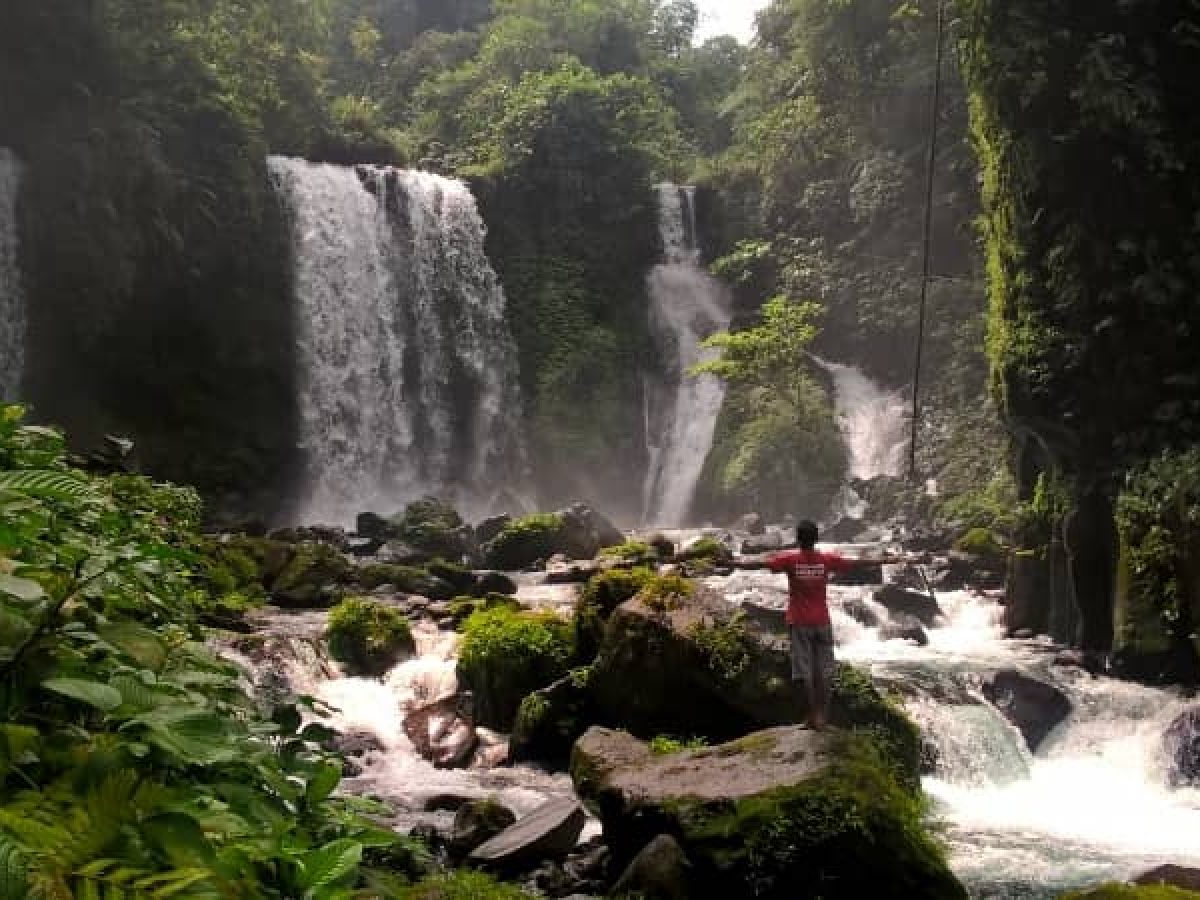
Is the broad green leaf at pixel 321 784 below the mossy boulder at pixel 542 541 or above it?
above

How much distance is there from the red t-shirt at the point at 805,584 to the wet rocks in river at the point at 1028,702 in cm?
398

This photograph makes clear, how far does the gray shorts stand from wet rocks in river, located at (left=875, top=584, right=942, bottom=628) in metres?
7.51

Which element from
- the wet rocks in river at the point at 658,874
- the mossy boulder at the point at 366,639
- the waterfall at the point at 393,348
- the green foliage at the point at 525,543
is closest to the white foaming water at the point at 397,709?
the mossy boulder at the point at 366,639

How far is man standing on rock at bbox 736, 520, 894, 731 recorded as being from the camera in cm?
681

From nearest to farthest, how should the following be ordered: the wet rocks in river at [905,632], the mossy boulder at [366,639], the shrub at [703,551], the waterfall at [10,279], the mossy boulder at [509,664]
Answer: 1. the mossy boulder at [509,664]
2. the mossy boulder at [366,639]
3. the wet rocks in river at [905,632]
4. the shrub at [703,551]
5. the waterfall at [10,279]

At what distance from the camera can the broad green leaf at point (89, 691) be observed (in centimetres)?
181

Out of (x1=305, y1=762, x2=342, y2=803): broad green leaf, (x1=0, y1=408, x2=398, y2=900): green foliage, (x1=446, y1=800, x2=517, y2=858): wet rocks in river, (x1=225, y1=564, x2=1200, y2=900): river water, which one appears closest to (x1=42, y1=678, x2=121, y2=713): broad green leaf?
(x1=0, y1=408, x2=398, y2=900): green foliage

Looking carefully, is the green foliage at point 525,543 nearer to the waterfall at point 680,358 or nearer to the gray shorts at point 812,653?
the waterfall at point 680,358

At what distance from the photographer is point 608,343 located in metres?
31.3

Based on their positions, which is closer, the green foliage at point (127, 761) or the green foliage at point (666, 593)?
the green foliage at point (127, 761)

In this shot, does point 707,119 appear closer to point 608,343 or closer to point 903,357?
point 608,343

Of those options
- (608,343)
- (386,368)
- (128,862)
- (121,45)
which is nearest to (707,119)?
(608,343)

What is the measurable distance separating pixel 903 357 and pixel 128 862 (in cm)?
2802

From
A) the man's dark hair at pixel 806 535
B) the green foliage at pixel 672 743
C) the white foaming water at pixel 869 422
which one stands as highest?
the white foaming water at pixel 869 422
